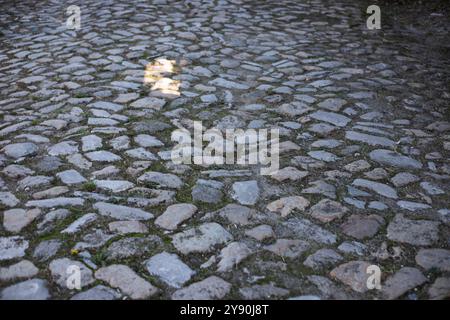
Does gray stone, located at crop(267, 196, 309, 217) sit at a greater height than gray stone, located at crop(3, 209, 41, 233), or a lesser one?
lesser

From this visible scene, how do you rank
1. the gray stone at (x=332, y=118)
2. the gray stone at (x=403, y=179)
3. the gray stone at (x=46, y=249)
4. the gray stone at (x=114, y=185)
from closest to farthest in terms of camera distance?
the gray stone at (x=46, y=249) < the gray stone at (x=114, y=185) < the gray stone at (x=403, y=179) < the gray stone at (x=332, y=118)

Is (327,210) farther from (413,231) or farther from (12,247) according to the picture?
(12,247)

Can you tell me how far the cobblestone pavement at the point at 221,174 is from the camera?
2227mm

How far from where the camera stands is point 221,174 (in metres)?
3.12

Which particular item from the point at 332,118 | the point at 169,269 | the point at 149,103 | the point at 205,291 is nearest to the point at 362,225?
the point at 205,291

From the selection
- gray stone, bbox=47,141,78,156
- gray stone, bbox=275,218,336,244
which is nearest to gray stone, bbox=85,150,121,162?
gray stone, bbox=47,141,78,156

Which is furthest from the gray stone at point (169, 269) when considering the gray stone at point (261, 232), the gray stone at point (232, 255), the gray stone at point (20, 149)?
the gray stone at point (20, 149)

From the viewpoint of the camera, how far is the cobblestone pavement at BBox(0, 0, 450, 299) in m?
2.23

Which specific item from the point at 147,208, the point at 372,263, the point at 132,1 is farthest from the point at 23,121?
the point at 132,1

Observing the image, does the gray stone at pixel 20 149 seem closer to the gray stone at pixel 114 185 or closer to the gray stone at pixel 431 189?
the gray stone at pixel 114 185

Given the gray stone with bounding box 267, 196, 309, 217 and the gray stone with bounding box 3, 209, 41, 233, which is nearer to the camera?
the gray stone with bounding box 3, 209, 41, 233

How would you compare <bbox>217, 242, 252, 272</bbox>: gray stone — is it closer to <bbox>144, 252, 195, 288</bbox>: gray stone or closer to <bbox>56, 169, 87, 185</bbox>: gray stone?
<bbox>144, 252, 195, 288</bbox>: gray stone

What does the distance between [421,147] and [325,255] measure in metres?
1.66

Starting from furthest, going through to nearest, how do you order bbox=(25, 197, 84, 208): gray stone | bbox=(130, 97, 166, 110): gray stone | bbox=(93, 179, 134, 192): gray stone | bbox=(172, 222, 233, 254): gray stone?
bbox=(130, 97, 166, 110): gray stone → bbox=(93, 179, 134, 192): gray stone → bbox=(25, 197, 84, 208): gray stone → bbox=(172, 222, 233, 254): gray stone
